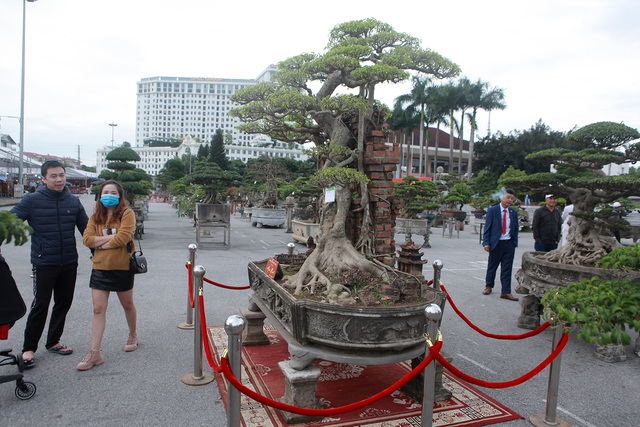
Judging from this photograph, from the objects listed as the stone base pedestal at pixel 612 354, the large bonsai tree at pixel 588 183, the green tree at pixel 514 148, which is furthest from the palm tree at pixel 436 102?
the stone base pedestal at pixel 612 354

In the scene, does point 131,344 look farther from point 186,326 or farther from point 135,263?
point 135,263

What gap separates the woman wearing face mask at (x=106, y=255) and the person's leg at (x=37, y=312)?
362 mm

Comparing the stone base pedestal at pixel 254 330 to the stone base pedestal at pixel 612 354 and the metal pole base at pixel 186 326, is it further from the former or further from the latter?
the stone base pedestal at pixel 612 354

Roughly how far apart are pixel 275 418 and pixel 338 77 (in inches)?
124

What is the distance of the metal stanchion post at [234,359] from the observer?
2.14 metres

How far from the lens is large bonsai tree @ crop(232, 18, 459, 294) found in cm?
377

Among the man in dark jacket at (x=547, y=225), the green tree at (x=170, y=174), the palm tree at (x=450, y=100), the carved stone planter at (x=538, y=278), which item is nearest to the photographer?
the carved stone planter at (x=538, y=278)

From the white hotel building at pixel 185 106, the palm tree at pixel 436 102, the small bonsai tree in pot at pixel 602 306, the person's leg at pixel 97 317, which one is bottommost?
the person's leg at pixel 97 317

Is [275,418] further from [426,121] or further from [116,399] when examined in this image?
[426,121]

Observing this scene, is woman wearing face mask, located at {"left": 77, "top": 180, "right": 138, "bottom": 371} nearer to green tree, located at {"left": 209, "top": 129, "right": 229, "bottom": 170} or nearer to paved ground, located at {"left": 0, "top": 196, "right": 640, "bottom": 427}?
paved ground, located at {"left": 0, "top": 196, "right": 640, "bottom": 427}

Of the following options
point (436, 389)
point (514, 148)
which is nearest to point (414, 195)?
point (436, 389)

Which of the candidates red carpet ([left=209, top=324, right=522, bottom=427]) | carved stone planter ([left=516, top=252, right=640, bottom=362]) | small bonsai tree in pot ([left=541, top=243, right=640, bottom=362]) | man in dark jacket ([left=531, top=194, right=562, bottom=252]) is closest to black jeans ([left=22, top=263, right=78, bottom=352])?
red carpet ([left=209, top=324, right=522, bottom=427])

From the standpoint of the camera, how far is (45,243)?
357cm

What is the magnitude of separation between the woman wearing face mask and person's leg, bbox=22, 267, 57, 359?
0.36 meters
